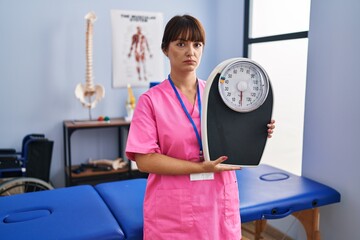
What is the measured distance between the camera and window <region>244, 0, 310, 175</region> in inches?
93.7

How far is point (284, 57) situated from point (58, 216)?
6.28 ft

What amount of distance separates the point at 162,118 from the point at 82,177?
1.89 meters

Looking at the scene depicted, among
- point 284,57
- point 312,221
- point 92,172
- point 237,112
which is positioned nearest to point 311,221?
point 312,221

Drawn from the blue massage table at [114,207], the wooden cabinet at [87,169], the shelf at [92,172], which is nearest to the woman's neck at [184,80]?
the blue massage table at [114,207]

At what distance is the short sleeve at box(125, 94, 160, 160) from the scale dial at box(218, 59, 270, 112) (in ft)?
0.79

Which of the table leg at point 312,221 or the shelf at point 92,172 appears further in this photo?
the shelf at point 92,172

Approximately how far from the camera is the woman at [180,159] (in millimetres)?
1082

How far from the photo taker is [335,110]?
1.91 meters

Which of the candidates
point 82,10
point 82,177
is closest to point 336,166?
point 82,177

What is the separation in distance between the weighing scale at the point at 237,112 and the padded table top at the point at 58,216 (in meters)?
0.57

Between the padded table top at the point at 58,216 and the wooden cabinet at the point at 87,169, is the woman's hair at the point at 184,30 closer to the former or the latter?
the padded table top at the point at 58,216

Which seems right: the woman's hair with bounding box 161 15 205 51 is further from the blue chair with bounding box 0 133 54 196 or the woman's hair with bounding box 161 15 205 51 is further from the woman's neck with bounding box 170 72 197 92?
the blue chair with bounding box 0 133 54 196

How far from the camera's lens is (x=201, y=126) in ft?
3.59

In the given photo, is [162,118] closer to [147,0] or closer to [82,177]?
[82,177]
